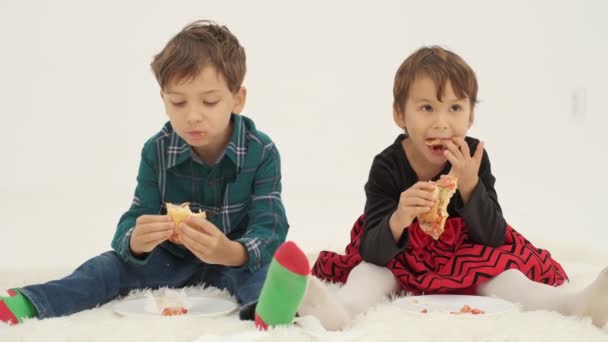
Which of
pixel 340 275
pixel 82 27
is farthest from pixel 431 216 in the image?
pixel 82 27

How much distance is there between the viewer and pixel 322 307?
1761 mm

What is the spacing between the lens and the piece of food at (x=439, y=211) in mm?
2047

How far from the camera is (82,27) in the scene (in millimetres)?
4438

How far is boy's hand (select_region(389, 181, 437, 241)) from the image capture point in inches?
78.1

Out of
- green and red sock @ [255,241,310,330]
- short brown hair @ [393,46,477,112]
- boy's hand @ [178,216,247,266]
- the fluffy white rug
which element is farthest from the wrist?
short brown hair @ [393,46,477,112]

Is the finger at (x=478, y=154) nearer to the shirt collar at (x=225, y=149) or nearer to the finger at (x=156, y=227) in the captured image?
the shirt collar at (x=225, y=149)

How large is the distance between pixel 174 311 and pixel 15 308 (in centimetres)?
34

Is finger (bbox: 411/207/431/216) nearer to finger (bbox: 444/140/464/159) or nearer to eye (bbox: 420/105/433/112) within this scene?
finger (bbox: 444/140/464/159)

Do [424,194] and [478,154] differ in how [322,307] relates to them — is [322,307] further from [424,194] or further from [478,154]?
[478,154]

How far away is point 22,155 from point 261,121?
4.01 ft

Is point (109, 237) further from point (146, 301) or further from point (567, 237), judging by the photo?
point (567, 237)

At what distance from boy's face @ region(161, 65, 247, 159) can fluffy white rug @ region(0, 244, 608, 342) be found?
52cm

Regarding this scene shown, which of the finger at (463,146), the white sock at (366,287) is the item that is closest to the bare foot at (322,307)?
the white sock at (366,287)

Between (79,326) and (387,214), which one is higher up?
(387,214)
